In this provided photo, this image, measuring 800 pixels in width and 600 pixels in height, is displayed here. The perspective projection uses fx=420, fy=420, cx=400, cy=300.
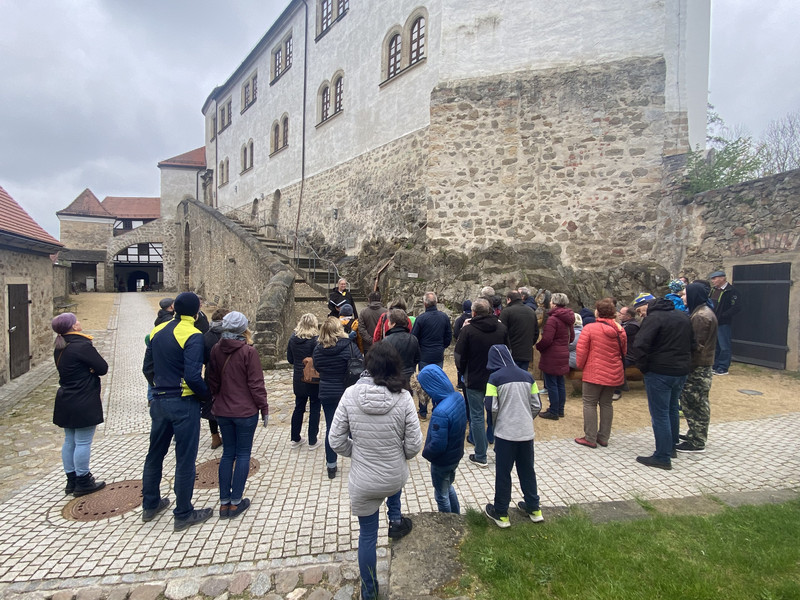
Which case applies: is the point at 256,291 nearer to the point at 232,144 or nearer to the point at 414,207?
the point at 414,207

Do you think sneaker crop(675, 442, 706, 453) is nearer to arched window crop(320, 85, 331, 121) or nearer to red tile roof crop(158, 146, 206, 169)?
arched window crop(320, 85, 331, 121)

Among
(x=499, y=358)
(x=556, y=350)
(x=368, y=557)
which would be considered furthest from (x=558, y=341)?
(x=368, y=557)

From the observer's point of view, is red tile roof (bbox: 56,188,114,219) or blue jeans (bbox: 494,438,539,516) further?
red tile roof (bbox: 56,188,114,219)

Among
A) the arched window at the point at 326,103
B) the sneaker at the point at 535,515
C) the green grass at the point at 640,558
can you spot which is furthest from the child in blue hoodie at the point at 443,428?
the arched window at the point at 326,103

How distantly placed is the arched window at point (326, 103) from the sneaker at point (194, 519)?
16.6m

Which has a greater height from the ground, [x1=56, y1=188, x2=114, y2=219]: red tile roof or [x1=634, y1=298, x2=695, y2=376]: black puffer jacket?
[x1=56, y1=188, x2=114, y2=219]: red tile roof

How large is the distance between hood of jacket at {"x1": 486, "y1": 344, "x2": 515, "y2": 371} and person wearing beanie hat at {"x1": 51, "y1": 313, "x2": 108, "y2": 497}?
3.67 metres

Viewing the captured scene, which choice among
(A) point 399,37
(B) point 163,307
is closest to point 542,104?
(A) point 399,37

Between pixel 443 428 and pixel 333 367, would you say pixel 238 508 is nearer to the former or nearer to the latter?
pixel 333 367

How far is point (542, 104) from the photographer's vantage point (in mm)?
11039

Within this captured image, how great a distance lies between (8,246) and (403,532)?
393 inches

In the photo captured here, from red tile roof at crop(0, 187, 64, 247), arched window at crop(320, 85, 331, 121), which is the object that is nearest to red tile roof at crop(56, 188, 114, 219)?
arched window at crop(320, 85, 331, 121)

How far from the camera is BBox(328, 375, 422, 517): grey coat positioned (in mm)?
2717

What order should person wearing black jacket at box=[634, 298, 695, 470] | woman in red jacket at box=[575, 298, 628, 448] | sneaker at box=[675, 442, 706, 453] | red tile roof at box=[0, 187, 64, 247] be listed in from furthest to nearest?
A: red tile roof at box=[0, 187, 64, 247]
woman in red jacket at box=[575, 298, 628, 448]
sneaker at box=[675, 442, 706, 453]
person wearing black jacket at box=[634, 298, 695, 470]
